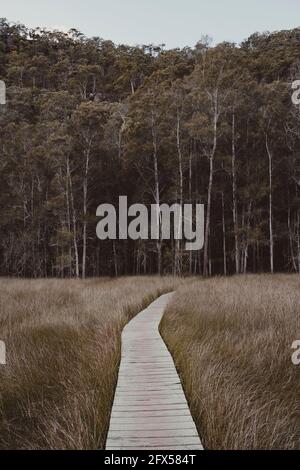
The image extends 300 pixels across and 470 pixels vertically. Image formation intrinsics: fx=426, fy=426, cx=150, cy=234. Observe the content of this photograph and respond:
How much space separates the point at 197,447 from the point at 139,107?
26.2 metres

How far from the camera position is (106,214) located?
30.3m

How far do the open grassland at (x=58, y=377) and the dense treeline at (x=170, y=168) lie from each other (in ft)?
49.7

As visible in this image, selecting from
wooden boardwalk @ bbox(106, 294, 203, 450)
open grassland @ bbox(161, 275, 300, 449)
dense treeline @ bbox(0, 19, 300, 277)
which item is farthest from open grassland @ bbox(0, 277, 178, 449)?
dense treeline @ bbox(0, 19, 300, 277)

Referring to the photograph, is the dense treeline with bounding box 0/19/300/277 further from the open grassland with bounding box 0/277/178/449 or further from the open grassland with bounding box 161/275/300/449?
the open grassland with bounding box 0/277/178/449

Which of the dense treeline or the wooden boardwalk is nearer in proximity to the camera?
the wooden boardwalk

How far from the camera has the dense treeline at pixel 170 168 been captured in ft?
82.4

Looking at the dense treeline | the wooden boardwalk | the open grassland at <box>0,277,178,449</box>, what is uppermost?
the dense treeline

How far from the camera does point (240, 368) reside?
18.1ft

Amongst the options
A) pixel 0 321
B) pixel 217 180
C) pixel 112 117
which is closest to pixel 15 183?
pixel 112 117

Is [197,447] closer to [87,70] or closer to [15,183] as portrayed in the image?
[15,183]

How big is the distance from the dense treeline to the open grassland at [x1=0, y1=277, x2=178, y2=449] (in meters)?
15.2

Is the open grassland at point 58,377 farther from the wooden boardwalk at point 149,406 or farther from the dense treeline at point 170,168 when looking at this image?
the dense treeline at point 170,168

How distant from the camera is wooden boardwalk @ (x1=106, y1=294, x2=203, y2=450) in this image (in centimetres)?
332

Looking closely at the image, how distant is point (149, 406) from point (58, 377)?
6.09 ft
